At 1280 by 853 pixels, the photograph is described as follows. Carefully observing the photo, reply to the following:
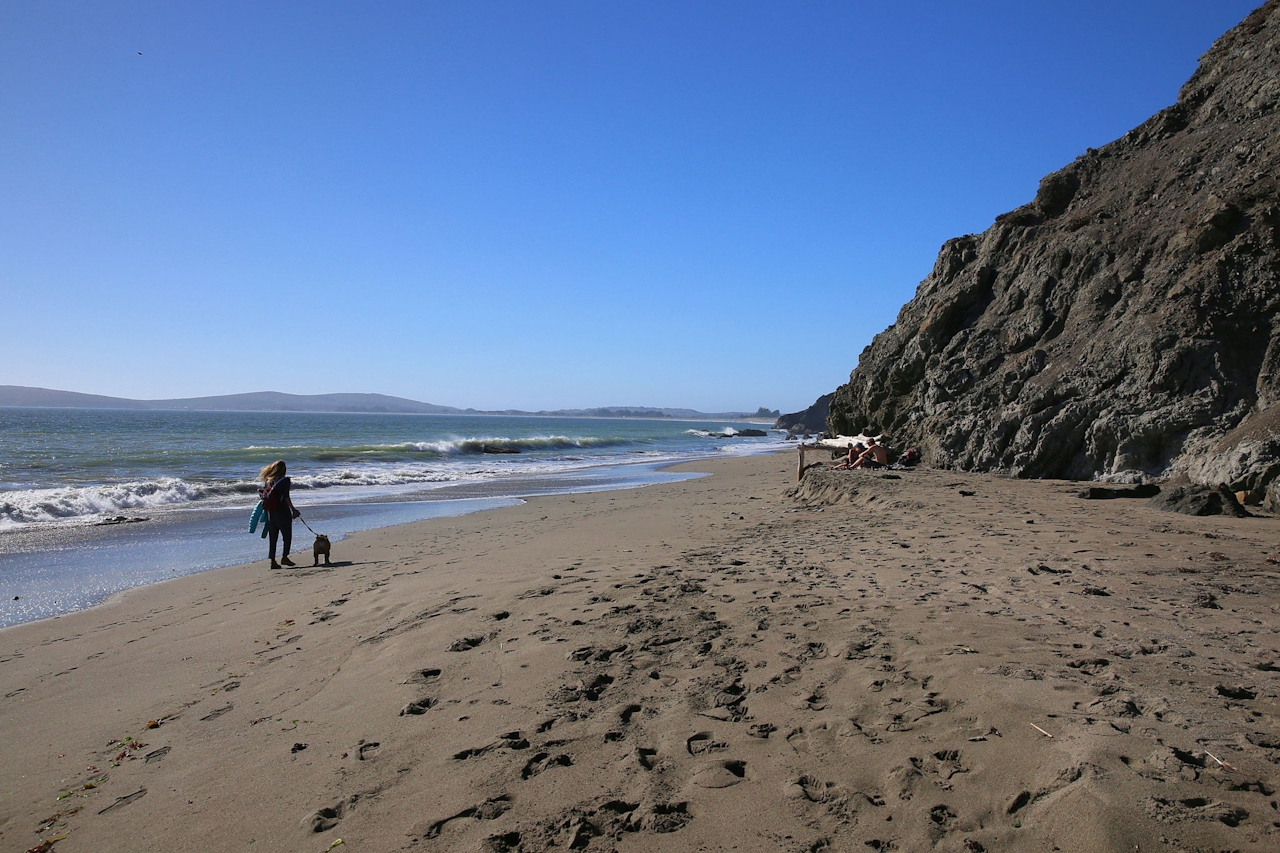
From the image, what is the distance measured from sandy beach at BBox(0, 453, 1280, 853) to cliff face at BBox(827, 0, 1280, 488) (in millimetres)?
4916

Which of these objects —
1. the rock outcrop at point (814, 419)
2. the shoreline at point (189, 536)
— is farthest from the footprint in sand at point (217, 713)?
the rock outcrop at point (814, 419)

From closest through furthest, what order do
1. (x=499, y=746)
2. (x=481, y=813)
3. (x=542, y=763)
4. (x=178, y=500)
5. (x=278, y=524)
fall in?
(x=481, y=813), (x=542, y=763), (x=499, y=746), (x=278, y=524), (x=178, y=500)

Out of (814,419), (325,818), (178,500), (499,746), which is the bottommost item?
(178,500)

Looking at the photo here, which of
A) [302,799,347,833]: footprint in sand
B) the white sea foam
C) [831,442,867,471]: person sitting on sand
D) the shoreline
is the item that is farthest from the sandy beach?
[831,442,867,471]: person sitting on sand

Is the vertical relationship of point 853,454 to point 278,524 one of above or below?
above

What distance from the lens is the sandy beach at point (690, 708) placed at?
2.62m

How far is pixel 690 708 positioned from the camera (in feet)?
11.6

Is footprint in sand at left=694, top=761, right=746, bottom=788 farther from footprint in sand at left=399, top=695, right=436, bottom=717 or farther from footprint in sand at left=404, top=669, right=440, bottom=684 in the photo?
footprint in sand at left=404, top=669, right=440, bottom=684

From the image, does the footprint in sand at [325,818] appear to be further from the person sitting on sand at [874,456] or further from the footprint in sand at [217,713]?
the person sitting on sand at [874,456]

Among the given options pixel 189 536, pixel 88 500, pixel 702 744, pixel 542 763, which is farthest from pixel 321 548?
pixel 88 500

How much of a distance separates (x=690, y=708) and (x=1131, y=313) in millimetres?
13449

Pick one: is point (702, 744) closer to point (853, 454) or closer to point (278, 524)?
point (278, 524)

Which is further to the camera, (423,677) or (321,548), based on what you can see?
(321,548)

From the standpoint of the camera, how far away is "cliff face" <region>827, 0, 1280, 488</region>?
428 inches
